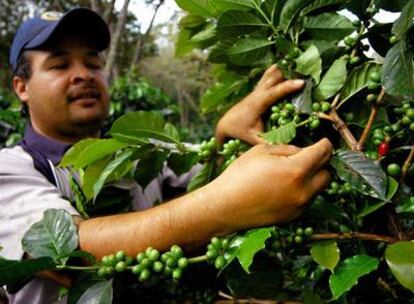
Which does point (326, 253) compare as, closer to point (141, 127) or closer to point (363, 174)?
point (363, 174)

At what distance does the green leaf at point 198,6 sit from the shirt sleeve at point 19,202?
24.7 inches

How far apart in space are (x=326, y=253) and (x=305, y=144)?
11.0 inches

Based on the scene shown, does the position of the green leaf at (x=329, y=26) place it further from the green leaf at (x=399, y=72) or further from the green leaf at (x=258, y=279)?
the green leaf at (x=258, y=279)

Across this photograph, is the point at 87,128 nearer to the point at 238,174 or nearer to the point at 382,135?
the point at 238,174

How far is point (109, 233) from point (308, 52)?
631 mm

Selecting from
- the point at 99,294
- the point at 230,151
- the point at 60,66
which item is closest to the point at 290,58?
the point at 230,151

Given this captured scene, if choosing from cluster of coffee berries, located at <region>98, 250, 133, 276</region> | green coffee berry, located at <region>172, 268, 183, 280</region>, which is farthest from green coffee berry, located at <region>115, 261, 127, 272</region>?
green coffee berry, located at <region>172, 268, 183, 280</region>

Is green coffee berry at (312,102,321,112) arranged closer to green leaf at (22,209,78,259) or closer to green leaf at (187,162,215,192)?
green leaf at (187,162,215,192)

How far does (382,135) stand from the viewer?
3.05 feet

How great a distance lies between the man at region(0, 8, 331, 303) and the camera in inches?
31.9

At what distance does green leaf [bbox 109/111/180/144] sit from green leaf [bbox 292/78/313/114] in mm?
305

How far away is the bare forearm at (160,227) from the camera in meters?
0.86

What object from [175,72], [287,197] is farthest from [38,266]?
[175,72]

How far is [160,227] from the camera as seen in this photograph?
92cm
